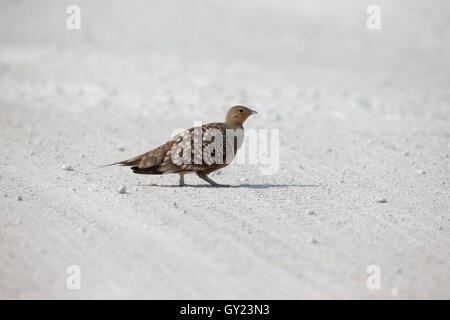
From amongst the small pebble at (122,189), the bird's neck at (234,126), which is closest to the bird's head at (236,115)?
the bird's neck at (234,126)

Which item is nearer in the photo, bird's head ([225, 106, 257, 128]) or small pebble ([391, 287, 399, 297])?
small pebble ([391, 287, 399, 297])

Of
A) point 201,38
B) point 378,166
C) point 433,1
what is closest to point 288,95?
point 378,166

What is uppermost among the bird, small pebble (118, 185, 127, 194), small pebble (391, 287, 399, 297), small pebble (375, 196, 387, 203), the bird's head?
the bird's head

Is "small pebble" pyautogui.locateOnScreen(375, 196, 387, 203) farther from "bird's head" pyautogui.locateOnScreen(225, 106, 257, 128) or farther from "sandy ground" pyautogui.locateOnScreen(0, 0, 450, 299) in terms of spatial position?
"bird's head" pyautogui.locateOnScreen(225, 106, 257, 128)

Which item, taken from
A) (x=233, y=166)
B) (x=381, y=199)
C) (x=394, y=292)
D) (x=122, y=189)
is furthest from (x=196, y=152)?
(x=394, y=292)

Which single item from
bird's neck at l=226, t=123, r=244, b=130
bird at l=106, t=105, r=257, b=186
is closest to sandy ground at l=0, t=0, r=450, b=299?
bird at l=106, t=105, r=257, b=186

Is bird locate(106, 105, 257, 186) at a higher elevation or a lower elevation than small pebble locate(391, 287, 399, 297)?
higher
